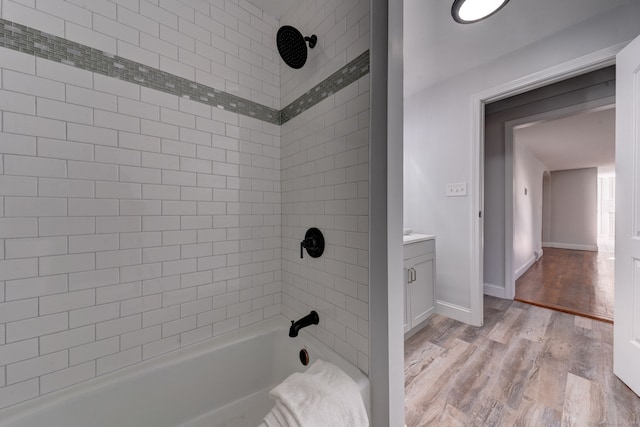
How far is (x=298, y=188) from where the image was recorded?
1.37 metres

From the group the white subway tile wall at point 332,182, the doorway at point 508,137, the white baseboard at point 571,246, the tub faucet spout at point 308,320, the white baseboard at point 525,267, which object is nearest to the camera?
the white subway tile wall at point 332,182

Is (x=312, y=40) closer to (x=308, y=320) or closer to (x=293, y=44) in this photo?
(x=293, y=44)

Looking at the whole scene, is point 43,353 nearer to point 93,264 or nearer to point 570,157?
point 93,264

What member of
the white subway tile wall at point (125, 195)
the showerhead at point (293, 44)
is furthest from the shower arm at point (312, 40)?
the white subway tile wall at point (125, 195)

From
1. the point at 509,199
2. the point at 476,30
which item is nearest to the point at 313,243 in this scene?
the point at 476,30

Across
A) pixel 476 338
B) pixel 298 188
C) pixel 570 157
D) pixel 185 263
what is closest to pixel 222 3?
Result: pixel 298 188

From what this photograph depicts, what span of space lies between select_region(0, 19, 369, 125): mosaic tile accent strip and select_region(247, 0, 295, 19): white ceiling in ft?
1.93

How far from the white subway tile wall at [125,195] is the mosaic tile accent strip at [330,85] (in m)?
0.21

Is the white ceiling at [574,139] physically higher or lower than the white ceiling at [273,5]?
lower

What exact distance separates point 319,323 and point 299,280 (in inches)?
10.8

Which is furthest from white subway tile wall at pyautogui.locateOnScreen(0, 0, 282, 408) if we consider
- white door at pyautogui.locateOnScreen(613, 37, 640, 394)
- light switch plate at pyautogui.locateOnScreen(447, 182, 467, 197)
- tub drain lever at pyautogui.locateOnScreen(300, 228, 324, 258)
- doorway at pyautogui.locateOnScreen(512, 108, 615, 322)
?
doorway at pyautogui.locateOnScreen(512, 108, 615, 322)

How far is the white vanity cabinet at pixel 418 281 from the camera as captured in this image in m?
1.88

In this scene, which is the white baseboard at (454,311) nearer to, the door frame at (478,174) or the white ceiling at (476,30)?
the door frame at (478,174)

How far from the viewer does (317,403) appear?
742mm
